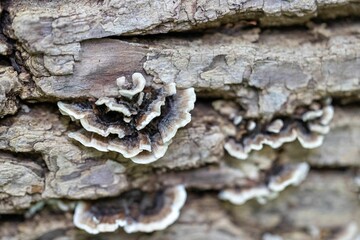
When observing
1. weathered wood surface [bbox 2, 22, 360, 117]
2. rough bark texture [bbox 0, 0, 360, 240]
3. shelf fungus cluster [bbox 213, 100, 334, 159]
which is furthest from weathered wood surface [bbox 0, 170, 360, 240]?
weathered wood surface [bbox 2, 22, 360, 117]

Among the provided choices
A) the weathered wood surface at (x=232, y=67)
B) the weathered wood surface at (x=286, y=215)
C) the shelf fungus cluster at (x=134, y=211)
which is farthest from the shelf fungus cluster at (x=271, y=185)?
the weathered wood surface at (x=232, y=67)

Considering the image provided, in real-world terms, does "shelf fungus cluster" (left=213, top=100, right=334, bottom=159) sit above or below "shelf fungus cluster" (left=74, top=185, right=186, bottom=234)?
above

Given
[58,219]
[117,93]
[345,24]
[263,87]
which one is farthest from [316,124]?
[58,219]

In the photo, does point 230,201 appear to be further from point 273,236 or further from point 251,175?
point 273,236

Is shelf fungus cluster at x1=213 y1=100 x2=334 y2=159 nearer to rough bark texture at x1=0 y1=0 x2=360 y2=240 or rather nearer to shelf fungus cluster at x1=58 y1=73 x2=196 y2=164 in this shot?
rough bark texture at x1=0 y1=0 x2=360 y2=240

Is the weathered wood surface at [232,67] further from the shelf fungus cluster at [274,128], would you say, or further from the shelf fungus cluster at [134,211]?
the shelf fungus cluster at [134,211]
